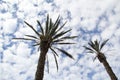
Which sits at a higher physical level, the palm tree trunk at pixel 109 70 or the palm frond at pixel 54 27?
the palm frond at pixel 54 27

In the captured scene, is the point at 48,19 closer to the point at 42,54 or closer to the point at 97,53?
the point at 42,54

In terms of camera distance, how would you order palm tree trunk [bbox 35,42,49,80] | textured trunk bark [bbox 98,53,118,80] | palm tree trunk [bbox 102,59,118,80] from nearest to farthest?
palm tree trunk [bbox 35,42,49,80] < palm tree trunk [bbox 102,59,118,80] < textured trunk bark [bbox 98,53,118,80]

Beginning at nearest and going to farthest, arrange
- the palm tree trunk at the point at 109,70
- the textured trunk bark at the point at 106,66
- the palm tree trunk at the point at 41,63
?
1. the palm tree trunk at the point at 41,63
2. the palm tree trunk at the point at 109,70
3. the textured trunk bark at the point at 106,66

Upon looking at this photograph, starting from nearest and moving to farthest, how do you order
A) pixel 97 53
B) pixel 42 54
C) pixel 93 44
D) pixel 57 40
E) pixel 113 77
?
1. pixel 42 54
2. pixel 57 40
3. pixel 113 77
4. pixel 97 53
5. pixel 93 44

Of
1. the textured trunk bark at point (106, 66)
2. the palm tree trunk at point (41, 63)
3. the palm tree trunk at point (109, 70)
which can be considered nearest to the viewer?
the palm tree trunk at point (41, 63)

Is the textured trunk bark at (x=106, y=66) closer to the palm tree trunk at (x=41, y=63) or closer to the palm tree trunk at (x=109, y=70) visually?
the palm tree trunk at (x=109, y=70)

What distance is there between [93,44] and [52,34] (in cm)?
1330

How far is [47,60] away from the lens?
2416cm

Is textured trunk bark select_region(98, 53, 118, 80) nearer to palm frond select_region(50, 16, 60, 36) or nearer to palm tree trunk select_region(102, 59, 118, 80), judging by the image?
palm tree trunk select_region(102, 59, 118, 80)

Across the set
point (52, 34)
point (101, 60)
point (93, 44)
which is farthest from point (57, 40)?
point (93, 44)

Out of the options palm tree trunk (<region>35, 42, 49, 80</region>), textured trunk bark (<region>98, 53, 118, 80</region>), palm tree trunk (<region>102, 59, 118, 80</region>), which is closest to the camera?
palm tree trunk (<region>35, 42, 49, 80</region>)

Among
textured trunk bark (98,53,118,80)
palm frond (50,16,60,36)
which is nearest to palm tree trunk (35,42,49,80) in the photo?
palm frond (50,16,60,36)

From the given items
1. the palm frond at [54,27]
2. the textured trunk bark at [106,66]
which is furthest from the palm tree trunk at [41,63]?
the textured trunk bark at [106,66]

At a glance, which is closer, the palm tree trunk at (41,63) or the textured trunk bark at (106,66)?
the palm tree trunk at (41,63)
